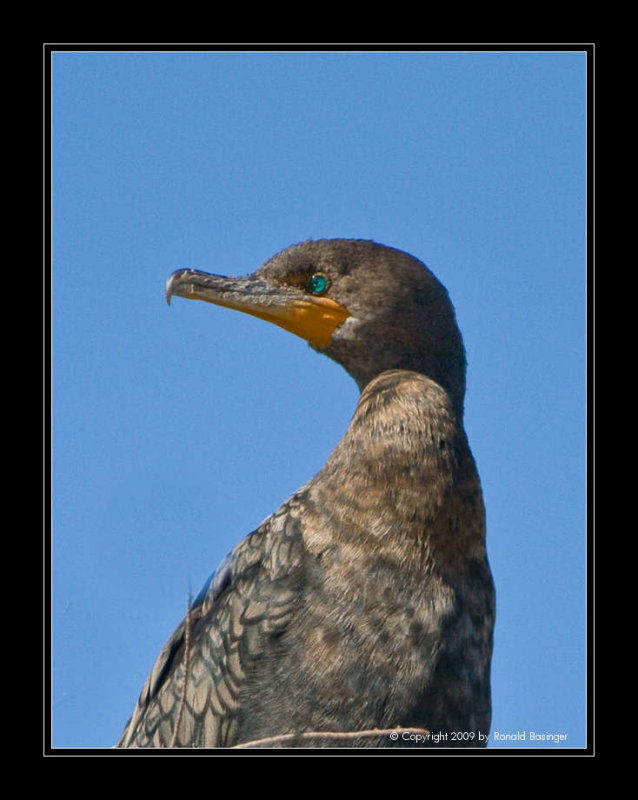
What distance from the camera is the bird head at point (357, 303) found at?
607cm

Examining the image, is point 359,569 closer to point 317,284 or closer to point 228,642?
point 228,642

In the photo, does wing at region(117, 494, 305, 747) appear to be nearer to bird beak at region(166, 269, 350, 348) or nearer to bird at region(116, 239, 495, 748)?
bird at region(116, 239, 495, 748)

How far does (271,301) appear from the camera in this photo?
6.20m

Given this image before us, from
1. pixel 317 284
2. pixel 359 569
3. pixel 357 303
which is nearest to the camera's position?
pixel 359 569

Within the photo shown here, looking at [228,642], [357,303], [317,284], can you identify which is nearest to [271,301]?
[317,284]

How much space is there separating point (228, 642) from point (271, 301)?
1.67 meters

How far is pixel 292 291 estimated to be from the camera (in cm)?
623

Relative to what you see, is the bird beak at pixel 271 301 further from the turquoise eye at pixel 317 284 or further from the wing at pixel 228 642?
the wing at pixel 228 642

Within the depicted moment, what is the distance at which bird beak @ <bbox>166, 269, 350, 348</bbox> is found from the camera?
6141 mm

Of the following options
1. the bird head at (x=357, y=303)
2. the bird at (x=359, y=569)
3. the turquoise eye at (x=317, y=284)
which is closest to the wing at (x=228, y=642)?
the bird at (x=359, y=569)

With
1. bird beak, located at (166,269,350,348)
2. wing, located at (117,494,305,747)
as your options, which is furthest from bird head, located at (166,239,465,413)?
wing, located at (117,494,305,747)
